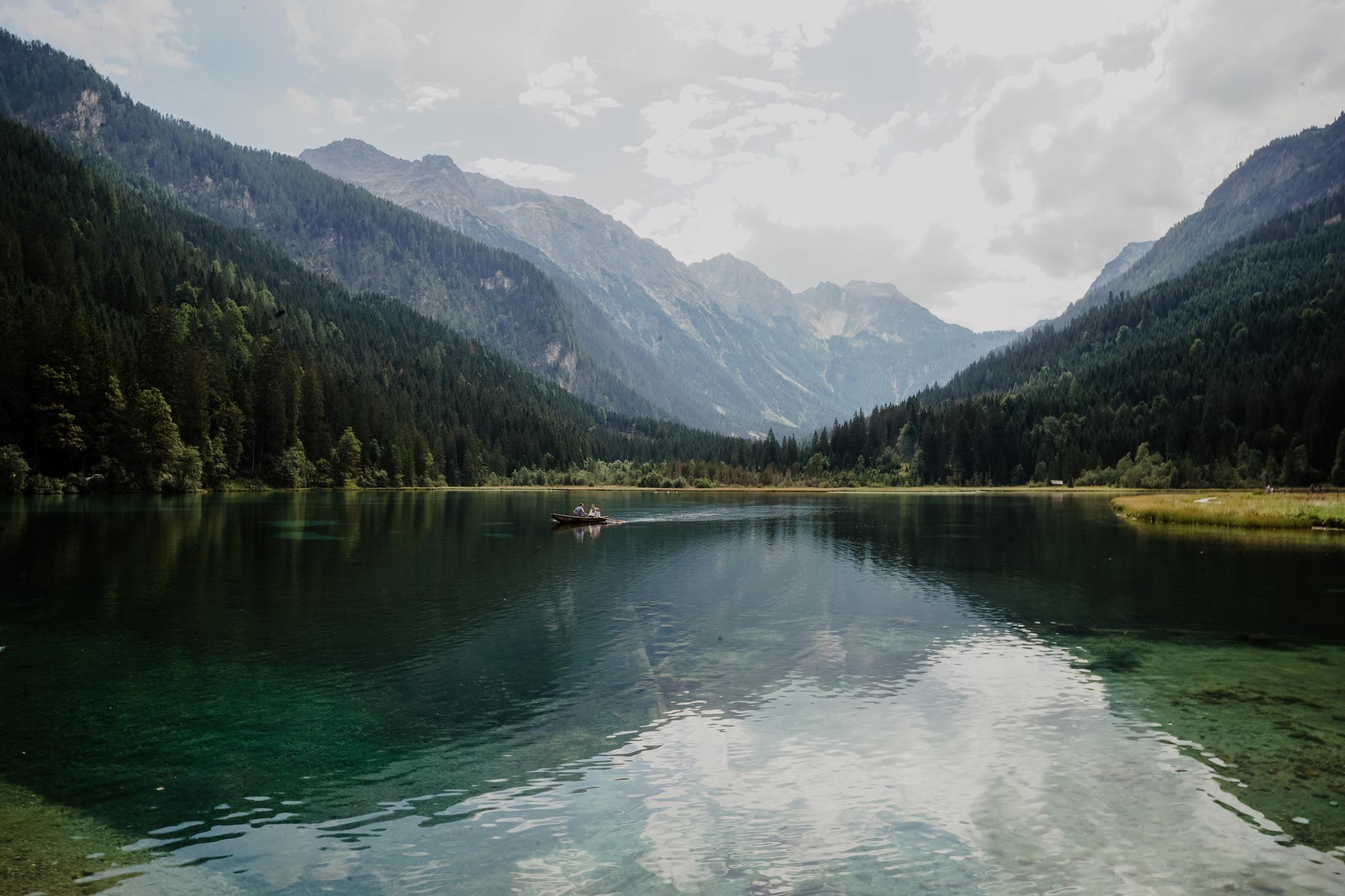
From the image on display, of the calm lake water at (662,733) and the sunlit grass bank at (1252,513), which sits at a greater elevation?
the sunlit grass bank at (1252,513)

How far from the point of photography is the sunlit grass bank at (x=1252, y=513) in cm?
8962

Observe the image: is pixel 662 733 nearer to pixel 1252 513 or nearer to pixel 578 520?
pixel 578 520

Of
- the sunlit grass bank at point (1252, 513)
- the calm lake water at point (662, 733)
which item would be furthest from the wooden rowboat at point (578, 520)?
the sunlit grass bank at point (1252, 513)

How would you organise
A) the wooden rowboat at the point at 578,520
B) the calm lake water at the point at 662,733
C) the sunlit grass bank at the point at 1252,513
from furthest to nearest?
the wooden rowboat at the point at 578,520 → the sunlit grass bank at the point at 1252,513 → the calm lake water at the point at 662,733

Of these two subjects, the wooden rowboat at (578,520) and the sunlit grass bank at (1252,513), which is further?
the wooden rowboat at (578,520)

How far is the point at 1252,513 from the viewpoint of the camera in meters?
94.9

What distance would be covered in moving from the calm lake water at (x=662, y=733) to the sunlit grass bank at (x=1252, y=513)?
4629 centimetres

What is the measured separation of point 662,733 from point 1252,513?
322ft

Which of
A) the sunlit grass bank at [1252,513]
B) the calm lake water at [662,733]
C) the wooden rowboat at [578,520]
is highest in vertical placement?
the sunlit grass bank at [1252,513]

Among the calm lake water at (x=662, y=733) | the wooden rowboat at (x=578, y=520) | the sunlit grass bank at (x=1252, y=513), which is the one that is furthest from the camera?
the wooden rowboat at (x=578, y=520)

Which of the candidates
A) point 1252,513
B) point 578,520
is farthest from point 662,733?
point 1252,513

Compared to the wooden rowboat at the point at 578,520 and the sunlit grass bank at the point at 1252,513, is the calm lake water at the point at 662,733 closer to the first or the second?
the sunlit grass bank at the point at 1252,513

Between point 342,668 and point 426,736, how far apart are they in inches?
347

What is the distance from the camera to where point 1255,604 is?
146ft
